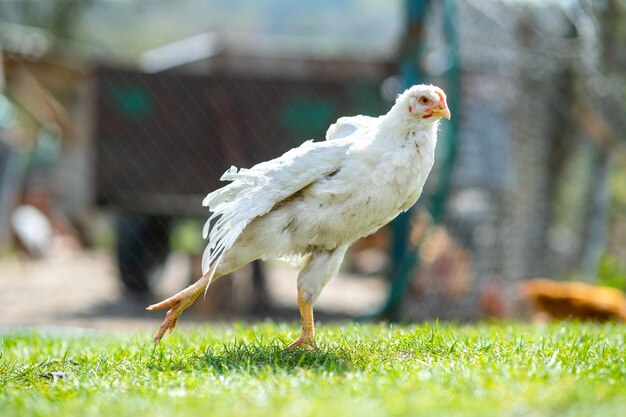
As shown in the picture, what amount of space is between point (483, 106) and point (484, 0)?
52.7 inches

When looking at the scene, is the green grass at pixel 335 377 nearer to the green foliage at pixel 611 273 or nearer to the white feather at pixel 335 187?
the white feather at pixel 335 187

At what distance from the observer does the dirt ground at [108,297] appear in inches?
403

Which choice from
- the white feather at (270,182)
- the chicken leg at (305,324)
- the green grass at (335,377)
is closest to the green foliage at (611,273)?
the green grass at (335,377)

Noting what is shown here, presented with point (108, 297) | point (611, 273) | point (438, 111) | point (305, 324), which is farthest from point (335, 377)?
point (611, 273)

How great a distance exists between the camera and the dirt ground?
10.2 m

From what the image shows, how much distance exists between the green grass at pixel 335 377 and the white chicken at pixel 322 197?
0.40 metres

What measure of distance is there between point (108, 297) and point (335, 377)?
883cm

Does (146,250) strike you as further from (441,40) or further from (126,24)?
(126,24)

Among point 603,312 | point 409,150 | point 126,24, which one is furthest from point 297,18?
point 409,150

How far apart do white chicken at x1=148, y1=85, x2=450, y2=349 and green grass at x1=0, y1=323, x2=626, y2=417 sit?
15.7 inches

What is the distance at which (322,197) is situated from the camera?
14.4 ft

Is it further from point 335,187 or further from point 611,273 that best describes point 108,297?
point 335,187

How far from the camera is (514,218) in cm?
1085

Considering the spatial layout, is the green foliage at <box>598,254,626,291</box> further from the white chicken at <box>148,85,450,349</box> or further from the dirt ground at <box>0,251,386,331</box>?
the white chicken at <box>148,85,450,349</box>
